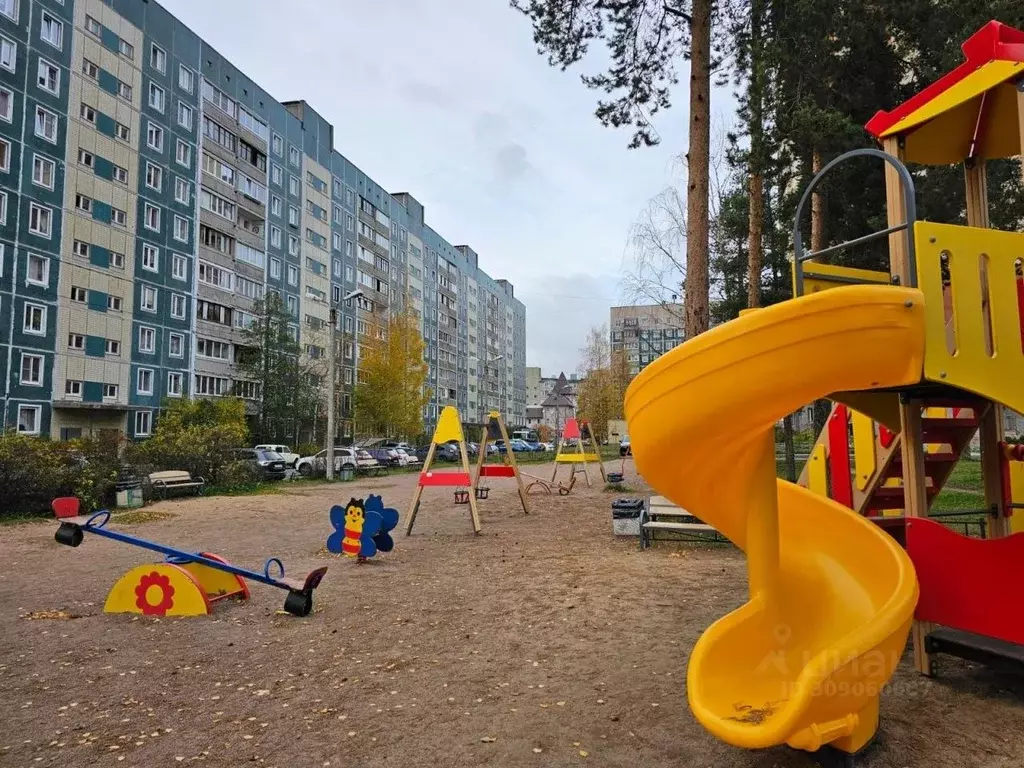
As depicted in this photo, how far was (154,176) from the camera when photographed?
38844 mm

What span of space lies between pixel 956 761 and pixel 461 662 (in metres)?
2.95

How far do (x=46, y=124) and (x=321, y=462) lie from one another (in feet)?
68.1

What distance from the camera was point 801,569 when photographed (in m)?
3.88

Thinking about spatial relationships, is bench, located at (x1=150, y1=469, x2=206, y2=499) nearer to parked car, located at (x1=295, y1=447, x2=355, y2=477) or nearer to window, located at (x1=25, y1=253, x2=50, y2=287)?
parked car, located at (x1=295, y1=447, x2=355, y2=477)

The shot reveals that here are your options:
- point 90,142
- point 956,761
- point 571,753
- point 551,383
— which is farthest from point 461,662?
point 551,383

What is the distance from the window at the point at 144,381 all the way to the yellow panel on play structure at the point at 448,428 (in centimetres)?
3156

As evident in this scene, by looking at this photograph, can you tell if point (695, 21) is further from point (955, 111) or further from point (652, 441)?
point (652, 441)

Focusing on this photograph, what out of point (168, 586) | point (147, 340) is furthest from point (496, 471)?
point (147, 340)

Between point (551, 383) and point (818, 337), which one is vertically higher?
point (551, 383)

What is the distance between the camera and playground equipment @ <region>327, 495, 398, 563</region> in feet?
29.5

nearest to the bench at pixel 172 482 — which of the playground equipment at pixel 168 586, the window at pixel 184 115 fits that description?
the playground equipment at pixel 168 586

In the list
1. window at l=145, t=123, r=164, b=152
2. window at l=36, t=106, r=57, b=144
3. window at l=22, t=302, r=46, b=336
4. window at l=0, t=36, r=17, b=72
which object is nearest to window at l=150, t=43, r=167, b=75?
window at l=145, t=123, r=164, b=152

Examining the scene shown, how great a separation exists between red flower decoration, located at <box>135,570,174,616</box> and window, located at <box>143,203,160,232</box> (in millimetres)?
37480

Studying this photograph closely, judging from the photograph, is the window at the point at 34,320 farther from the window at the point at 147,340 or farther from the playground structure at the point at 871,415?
the playground structure at the point at 871,415
